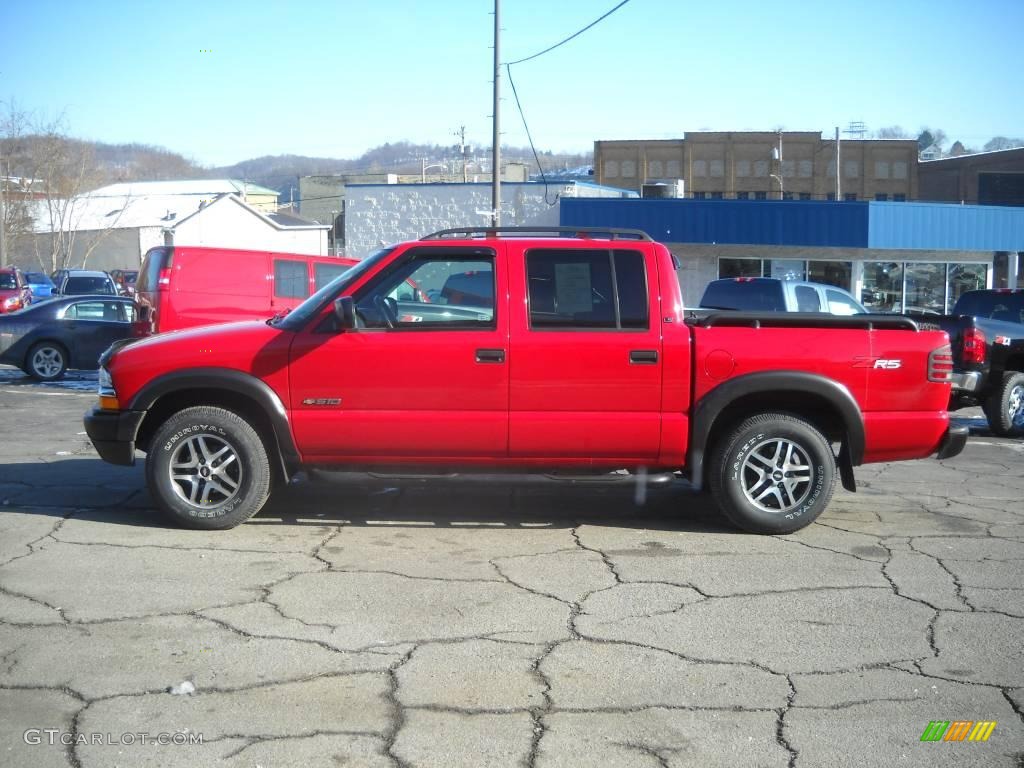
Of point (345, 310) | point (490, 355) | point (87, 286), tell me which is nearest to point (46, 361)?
point (345, 310)

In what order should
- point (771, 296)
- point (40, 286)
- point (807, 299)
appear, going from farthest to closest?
point (40, 286) → point (807, 299) → point (771, 296)

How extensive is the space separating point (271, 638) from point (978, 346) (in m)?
8.91

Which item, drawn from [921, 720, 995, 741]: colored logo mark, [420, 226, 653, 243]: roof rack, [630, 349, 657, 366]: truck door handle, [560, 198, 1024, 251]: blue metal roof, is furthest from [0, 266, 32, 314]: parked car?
[921, 720, 995, 741]: colored logo mark

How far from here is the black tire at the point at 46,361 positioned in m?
16.4

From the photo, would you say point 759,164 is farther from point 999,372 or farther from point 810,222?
point 999,372

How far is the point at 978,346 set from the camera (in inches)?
441

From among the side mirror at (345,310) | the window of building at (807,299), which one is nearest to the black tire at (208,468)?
the side mirror at (345,310)

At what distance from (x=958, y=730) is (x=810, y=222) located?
1037 inches

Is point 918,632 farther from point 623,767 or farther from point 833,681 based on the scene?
point 623,767

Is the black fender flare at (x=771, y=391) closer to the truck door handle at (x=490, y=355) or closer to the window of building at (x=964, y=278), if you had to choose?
the truck door handle at (x=490, y=355)

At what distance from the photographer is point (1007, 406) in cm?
1227

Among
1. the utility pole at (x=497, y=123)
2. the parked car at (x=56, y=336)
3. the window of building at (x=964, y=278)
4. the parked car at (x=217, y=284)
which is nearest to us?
the parked car at (x=217, y=284)

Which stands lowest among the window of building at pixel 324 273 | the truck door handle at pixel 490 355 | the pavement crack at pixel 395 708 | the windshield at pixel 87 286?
the pavement crack at pixel 395 708

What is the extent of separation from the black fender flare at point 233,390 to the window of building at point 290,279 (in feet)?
29.5
